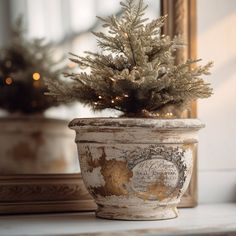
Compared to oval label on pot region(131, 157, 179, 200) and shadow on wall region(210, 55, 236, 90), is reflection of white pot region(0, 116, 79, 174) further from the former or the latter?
shadow on wall region(210, 55, 236, 90)

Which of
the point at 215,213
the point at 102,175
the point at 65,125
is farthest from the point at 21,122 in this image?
the point at 215,213

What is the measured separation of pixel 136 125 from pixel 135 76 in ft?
0.32

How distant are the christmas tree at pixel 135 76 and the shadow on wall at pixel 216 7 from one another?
0.26 metres

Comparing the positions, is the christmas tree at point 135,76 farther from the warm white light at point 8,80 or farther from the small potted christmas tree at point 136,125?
the warm white light at point 8,80

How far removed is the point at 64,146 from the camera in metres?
1.33

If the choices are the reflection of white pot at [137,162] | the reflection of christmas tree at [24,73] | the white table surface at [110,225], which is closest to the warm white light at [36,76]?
the reflection of christmas tree at [24,73]

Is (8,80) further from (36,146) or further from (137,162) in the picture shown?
(137,162)

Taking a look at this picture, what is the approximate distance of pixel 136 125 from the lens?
1.14 m

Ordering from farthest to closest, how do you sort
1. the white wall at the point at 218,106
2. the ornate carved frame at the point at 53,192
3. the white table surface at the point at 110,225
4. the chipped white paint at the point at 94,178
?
the white wall at the point at 218,106 < the ornate carved frame at the point at 53,192 < the chipped white paint at the point at 94,178 < the white table surface at the point at 110,225

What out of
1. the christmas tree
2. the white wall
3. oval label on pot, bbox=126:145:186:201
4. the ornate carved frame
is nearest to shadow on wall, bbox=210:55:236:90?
the white wall

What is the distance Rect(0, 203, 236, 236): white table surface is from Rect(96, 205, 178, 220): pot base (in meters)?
0.02

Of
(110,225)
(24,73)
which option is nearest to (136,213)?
(110,225)

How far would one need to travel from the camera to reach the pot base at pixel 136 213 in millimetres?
1172

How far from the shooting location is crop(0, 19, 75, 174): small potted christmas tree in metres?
1.29
